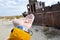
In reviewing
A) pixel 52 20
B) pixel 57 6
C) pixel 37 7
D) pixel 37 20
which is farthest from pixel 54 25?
pixel 37 7

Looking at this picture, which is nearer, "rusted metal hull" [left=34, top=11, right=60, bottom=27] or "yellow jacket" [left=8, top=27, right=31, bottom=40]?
"yellow jacket" [left=8, top=27, right=31, bottom=40]

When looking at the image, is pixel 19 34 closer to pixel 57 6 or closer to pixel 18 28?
pixel 18 28

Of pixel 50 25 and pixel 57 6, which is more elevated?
pixel 57 6

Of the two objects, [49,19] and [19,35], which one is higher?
[19,35]

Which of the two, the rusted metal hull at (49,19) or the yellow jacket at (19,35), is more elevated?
the yellow jacket at (19,35)

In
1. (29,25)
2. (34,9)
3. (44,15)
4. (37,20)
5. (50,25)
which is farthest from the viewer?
(34,9)

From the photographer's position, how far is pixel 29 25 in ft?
4.42

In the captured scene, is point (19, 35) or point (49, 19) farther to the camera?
point (49, 19)

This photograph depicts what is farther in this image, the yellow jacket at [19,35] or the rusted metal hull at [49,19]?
the rusted metal hull at [49,19]

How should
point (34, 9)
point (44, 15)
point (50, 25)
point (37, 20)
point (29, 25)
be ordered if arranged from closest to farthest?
point (29, 25)
point (50, 25)
point (44, 15)
point (37, 20)
point (34, 9)

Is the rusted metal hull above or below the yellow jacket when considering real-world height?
below

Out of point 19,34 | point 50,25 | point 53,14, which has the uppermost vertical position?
point 19,34

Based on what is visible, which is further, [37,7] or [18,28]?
[37,7]

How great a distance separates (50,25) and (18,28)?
16307 mm
